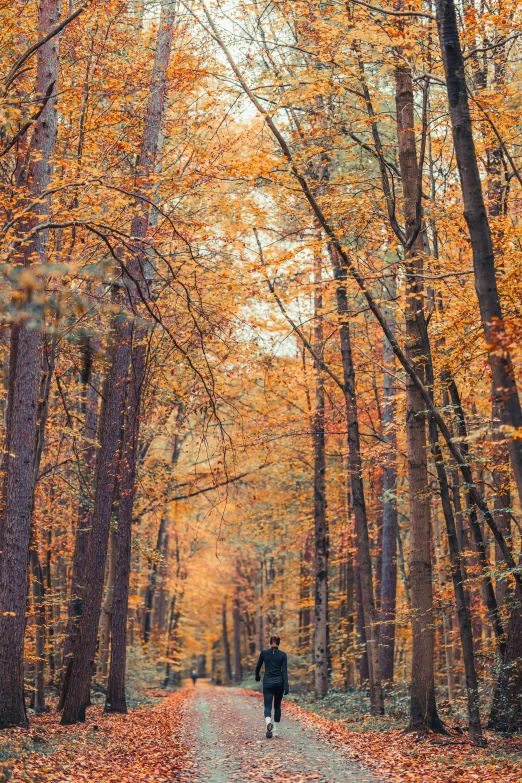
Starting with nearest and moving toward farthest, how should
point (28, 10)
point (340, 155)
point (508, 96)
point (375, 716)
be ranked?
point (508, 96), point (28, 10), point (375, 716), point (340, 155)

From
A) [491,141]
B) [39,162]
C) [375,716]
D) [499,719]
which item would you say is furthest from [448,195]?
[375,716]

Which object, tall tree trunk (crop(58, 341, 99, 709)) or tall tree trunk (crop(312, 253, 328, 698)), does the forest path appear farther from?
tall tree trunk (crop(312, 253, 328, 698))

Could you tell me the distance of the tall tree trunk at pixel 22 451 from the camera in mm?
10516

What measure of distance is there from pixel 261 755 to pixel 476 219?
317 inches

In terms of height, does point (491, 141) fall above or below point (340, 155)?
below

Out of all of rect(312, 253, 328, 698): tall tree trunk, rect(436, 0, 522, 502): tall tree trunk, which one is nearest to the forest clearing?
rect(436, 0, 522, 502): tall tree trunk

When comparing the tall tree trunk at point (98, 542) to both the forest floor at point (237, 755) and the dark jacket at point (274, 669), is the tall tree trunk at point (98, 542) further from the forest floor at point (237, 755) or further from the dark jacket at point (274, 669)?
the dark jacket at point (274, 669)

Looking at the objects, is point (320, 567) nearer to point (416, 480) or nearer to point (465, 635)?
point (416, 480)

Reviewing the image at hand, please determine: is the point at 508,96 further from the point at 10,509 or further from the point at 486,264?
the point at 10,509

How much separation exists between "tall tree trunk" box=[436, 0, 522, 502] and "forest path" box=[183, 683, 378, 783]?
456cm

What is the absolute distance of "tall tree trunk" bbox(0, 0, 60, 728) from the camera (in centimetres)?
1052

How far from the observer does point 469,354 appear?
11.3 m

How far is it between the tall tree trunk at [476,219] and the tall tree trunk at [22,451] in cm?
593

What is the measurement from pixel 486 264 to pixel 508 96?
21.6 feet
